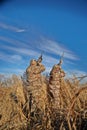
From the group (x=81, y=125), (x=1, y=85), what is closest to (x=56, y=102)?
(x=81, y=125)

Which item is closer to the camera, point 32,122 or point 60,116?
point 60,116

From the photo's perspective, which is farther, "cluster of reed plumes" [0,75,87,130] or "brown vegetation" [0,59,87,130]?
"brown vegetation" [0,59,87,130]

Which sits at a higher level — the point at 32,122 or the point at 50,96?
the point at 50,96

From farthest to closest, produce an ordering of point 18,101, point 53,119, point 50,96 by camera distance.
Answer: point 18,101
point 50,96
point 53,119

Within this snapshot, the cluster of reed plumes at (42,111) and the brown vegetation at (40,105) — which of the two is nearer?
the cluster of reed plumes at (42,111)

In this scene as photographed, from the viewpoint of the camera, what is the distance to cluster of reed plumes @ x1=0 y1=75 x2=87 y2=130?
19.2 feet

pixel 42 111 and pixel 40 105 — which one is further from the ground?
pixel 40 105

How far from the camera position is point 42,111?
22.5ft

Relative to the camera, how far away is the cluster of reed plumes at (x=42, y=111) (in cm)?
584

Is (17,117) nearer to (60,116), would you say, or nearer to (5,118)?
(5,118)

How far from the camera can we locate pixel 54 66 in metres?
7.52

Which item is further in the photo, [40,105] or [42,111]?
[40,105]

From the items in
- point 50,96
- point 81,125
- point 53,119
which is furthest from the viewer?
point 50,96

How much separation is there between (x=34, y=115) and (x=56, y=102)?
1.86 ft
